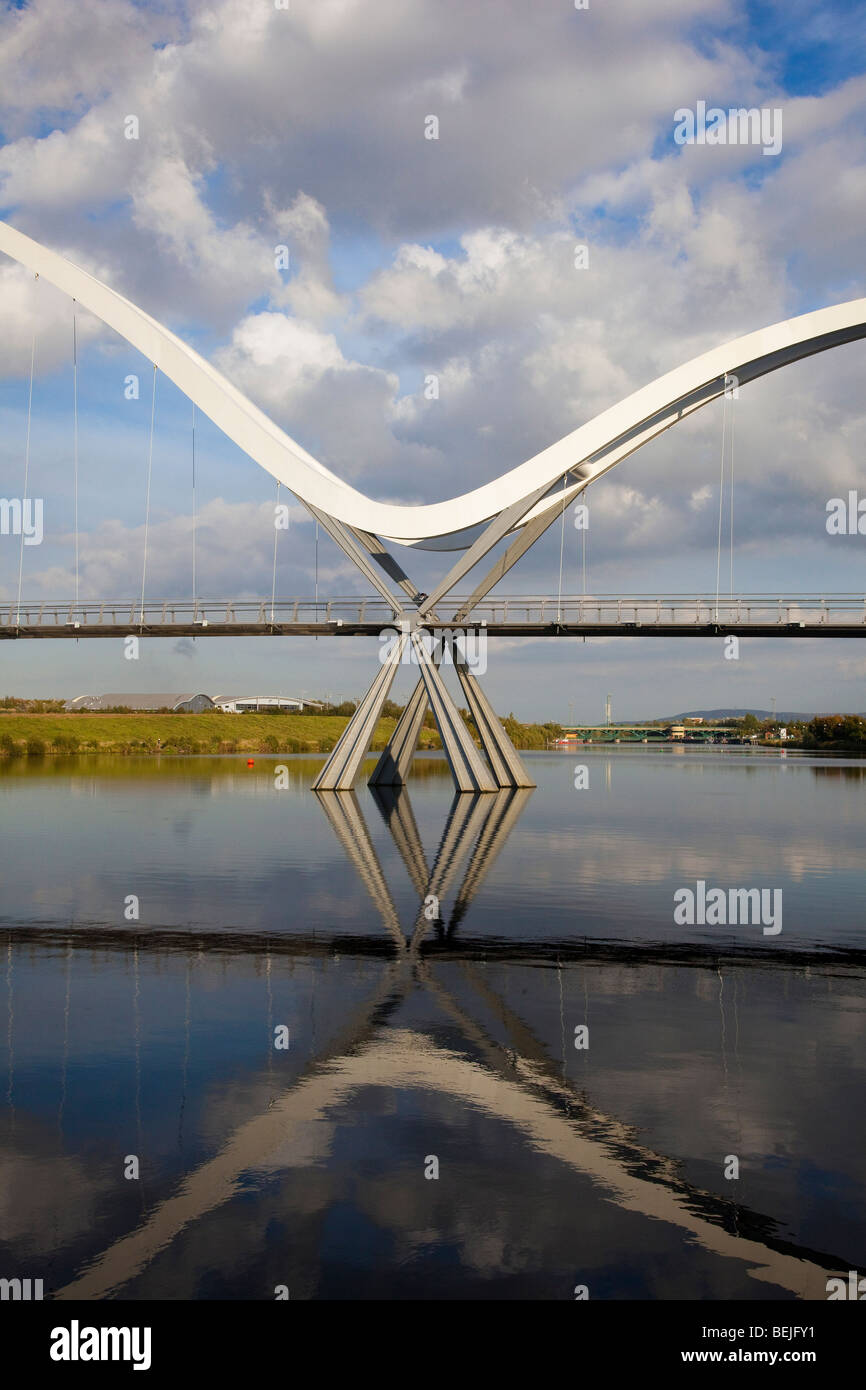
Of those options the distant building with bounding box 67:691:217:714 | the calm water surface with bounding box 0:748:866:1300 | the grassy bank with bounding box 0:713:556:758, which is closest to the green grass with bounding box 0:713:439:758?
the grassy bank with bounding box 0:713:556:758


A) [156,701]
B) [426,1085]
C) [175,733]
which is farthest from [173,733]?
[426,1085]

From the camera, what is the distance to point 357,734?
40156 mm

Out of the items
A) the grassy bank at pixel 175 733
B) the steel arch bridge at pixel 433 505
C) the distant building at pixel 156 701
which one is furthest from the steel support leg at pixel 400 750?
the distant building at pixel 156 701

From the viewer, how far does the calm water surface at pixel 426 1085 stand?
5633mm

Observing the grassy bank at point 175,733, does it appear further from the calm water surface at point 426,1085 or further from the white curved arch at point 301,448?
the calm water surface at point 426,1085

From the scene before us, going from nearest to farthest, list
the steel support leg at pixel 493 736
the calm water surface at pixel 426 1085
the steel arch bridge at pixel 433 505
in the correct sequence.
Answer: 1. the calm water surface at pixel 426 1085
2. the steel arch bridge at pixel 433 505
3. the steel support leg at pixel 493 736

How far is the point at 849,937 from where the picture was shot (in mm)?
13906

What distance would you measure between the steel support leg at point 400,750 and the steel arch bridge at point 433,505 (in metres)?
1.45

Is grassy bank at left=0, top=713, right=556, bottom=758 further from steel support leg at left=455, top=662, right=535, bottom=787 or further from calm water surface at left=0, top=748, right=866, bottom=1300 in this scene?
calm water surface at left=0, top=748, right=866, bottom=1300

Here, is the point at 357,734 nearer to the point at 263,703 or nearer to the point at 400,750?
the point at 400,750

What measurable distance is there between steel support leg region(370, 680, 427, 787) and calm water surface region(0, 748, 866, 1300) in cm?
2374

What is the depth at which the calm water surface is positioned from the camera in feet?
18.5

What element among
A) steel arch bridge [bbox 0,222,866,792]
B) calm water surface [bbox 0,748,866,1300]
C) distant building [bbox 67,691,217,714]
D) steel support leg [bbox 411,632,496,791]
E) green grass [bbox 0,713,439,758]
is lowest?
calm water surface [bbox 0,748,866,1300]
